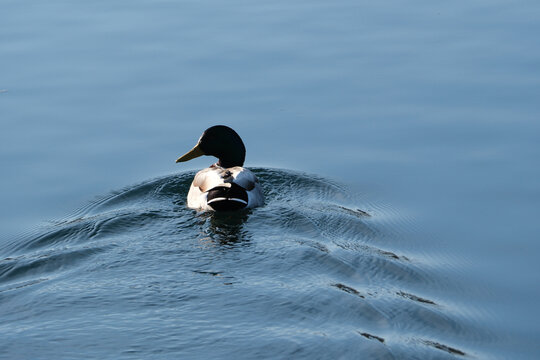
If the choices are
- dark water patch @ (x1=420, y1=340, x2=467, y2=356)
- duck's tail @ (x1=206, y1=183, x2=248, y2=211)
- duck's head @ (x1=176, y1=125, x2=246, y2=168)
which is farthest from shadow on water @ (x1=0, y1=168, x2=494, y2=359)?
duck's head @ (x1=176, y1=125, x2=246, y2=168)

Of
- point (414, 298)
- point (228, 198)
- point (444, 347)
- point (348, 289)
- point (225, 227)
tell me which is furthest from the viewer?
point (228, 198)

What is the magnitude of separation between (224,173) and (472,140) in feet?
11.2

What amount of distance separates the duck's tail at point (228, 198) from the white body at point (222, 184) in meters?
0.09

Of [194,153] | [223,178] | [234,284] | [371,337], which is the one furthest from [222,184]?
[371,337]

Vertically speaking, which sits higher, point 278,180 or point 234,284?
point 278,180

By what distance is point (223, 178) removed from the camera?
34.8ft

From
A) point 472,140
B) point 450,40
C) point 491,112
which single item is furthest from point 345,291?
point 450,40

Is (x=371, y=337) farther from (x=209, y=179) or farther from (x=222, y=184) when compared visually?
(x=209, y=179)

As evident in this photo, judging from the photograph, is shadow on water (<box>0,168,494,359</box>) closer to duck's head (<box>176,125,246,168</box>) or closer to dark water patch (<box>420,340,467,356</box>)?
dark water patch (<box>420,340,467,356</box>)

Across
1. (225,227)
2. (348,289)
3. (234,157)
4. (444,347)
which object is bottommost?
(444,347)

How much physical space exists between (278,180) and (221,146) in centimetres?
88

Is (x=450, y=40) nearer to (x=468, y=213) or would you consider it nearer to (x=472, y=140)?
(x=472, y=140)

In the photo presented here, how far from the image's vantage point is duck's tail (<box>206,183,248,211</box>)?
10.3 meters

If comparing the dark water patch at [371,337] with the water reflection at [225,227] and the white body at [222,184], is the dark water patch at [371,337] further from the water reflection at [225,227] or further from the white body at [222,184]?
the white body at [222,184]
